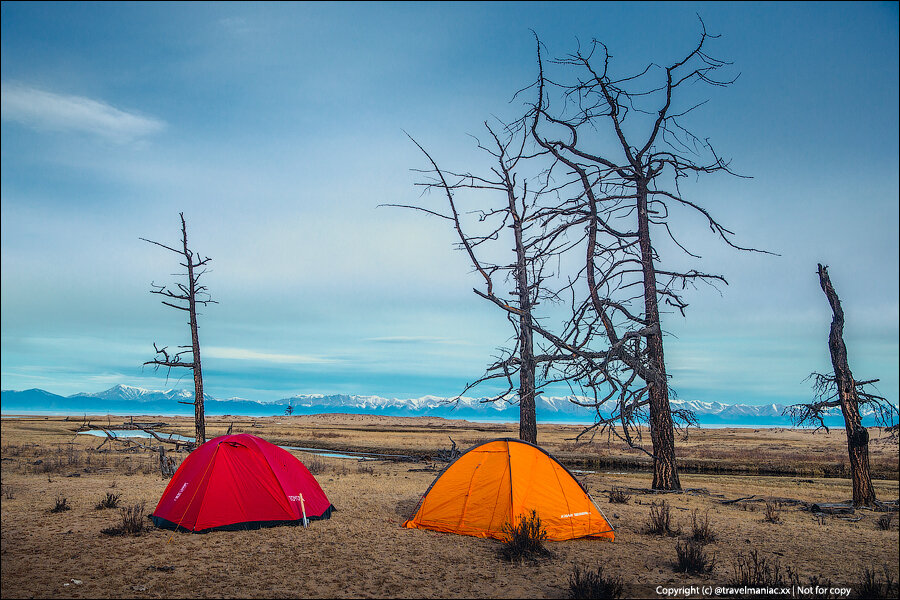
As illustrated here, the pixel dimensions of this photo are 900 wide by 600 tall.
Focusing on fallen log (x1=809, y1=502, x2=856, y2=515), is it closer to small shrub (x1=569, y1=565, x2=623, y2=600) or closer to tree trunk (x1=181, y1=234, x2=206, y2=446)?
small shrub (x1=569, y1=565, x2=623, y2=600)

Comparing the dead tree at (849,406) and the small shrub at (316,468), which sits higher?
the dead tree at (849,406)

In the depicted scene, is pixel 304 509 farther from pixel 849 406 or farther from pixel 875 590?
pixel 849 406

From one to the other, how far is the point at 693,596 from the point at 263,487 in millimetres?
8826

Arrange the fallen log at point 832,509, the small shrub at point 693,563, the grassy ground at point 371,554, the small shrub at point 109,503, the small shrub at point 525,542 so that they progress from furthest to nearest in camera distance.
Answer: the fallen log at point 832,509 → the small shrub at point 109,503 → the small shrub at point 525,542 → the small shrub at point 693,563 → the grassy ground at point 371,554

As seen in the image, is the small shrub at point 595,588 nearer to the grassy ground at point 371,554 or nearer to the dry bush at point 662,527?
the grassy ground at point 371,554

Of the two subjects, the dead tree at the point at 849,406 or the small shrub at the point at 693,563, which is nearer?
the small shrub at the point at 693,563

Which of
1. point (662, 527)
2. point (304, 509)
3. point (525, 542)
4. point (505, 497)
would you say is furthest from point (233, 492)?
point (662, 527)

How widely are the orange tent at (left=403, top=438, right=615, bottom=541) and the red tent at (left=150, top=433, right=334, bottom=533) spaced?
9.57 ft

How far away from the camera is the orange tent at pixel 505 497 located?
10.9 m

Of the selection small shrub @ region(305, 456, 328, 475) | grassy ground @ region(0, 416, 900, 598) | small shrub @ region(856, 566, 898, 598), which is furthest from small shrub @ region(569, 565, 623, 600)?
small shrub @ region(305, 456, 328, 475)

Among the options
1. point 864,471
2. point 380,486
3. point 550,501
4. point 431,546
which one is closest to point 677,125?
point 550,501

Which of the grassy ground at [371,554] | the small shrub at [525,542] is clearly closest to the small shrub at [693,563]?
the grassy ground at [371,554]

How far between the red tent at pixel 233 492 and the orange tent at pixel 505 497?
292 centimetres

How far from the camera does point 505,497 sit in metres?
10.9
